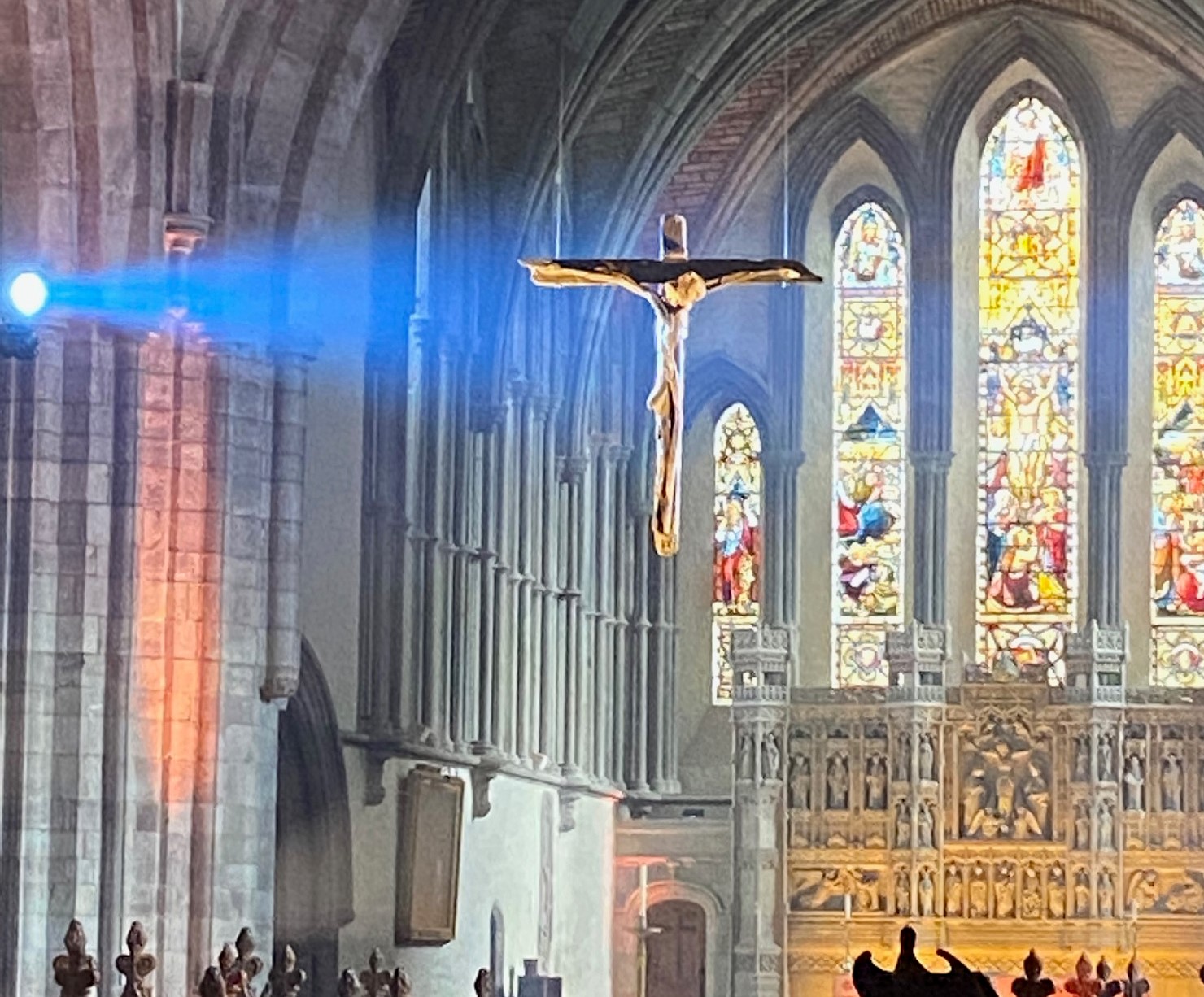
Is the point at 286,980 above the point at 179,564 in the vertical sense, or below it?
below

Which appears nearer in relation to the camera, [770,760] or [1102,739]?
[1102,739]

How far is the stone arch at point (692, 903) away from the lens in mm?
34500

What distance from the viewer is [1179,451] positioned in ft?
120

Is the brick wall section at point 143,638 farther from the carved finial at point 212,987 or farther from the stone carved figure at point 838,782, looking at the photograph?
the stone carved figure at point 838,782

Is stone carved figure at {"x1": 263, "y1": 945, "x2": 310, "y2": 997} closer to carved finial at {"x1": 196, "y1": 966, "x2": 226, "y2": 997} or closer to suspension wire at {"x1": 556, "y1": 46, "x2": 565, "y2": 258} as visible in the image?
carved finial at {"x1": 196, "y1": 966, "x2": 226, "y2": 997}

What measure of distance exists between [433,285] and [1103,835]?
9.07 meters

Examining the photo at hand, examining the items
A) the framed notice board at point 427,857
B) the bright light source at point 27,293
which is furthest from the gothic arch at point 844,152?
the bright light source at point 27,293

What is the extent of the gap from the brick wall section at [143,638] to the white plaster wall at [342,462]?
10.3ft

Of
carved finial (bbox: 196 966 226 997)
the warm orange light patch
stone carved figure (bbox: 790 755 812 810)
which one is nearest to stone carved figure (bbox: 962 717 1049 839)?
stone carved figure (bbox: 790 755 812 810)

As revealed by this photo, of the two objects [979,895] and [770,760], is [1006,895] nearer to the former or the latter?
[979,895]

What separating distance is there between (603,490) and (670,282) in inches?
533

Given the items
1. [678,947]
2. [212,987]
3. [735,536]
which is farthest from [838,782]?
[212,987]

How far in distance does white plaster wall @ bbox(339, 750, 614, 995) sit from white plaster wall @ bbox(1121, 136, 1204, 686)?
247 inches

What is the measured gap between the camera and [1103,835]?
32.7 m
